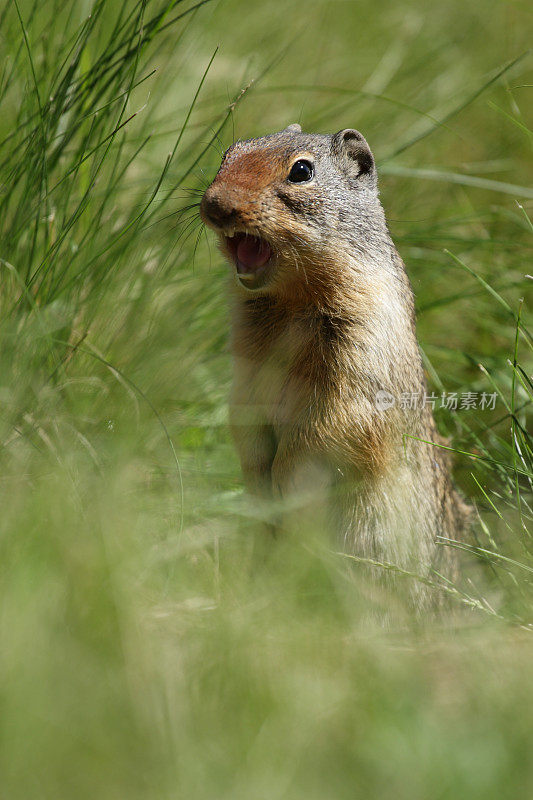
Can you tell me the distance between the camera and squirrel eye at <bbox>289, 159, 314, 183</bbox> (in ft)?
9.95

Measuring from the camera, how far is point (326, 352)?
314 centimetres

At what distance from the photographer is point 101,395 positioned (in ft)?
10.5

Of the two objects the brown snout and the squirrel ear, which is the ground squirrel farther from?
the brown snout

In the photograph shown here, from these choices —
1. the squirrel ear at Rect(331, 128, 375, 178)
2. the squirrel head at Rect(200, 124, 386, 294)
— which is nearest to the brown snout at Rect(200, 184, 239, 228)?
the squirrel head at Rect(200, 124, 386, 294)

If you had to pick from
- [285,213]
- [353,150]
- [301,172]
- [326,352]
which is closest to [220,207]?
[285,213]

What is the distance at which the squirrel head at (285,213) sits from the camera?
2.84 m

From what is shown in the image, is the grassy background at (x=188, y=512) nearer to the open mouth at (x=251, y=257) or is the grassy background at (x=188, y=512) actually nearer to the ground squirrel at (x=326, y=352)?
the ground squirrel at (x=326, y=352)

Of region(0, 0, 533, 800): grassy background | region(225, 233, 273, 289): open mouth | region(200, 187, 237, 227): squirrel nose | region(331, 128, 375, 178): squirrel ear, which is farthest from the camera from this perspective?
region(331, 128, 375, 178): squirrel ear

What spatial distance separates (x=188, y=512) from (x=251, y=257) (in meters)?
0.92

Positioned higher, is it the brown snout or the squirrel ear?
the squirrel ear

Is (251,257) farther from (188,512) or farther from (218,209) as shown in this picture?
(188,512)

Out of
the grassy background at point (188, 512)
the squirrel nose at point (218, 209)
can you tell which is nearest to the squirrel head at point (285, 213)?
the squirrel nose at point (218, 209)

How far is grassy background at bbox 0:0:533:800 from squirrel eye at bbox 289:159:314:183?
41 cm

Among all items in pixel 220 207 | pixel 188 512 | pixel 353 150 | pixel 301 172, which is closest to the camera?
pixel 220 207
